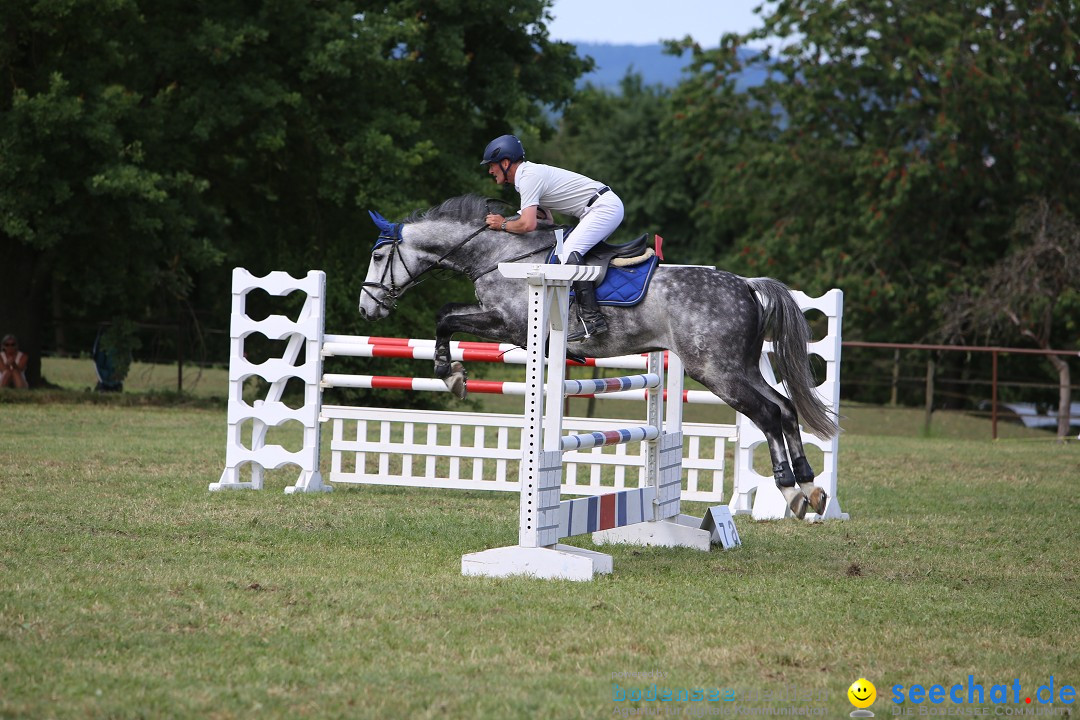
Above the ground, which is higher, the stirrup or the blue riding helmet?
the blue riding helmet

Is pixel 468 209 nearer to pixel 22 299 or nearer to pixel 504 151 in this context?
pixel 504 151

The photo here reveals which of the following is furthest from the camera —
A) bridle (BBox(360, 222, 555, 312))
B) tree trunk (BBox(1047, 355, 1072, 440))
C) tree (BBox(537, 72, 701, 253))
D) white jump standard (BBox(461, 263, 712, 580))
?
tree (BBox(537, 72, 701, 253))

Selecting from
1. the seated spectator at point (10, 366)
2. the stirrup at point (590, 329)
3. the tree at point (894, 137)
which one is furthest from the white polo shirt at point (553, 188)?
the tree at point (894, 137)

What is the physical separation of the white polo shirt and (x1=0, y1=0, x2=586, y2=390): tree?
10.6 meters

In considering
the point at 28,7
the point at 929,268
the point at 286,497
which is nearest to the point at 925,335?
the point at 929,268

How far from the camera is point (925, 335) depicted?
2523cm

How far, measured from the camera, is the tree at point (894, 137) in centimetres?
2341

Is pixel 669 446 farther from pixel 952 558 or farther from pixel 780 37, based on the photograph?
pixel 780 37

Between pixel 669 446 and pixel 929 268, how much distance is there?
63.8ft

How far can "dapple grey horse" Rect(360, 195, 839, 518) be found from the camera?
6.15 meters

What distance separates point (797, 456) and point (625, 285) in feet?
4.16

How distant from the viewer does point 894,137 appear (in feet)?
81.1

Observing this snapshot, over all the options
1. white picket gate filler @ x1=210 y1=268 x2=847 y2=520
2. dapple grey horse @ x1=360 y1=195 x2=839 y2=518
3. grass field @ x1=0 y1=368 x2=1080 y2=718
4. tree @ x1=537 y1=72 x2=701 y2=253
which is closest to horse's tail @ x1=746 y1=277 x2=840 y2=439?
dapple grey horse @ x1=360 y1=195 x2=839 y2=518

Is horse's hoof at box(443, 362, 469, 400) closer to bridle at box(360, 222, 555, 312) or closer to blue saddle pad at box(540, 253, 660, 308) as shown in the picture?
bridle at box(360, 222, 555, 312)
